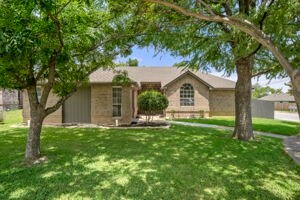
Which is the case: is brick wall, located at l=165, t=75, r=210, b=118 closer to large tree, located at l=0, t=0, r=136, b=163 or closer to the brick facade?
the brick facade

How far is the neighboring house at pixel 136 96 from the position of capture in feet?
58.0

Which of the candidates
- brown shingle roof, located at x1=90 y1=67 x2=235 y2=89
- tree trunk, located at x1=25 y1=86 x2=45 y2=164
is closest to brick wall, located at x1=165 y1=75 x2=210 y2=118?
brown shingle roof, located at x1=90 y1=67 x2=235 y2=89

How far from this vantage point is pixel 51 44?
6.76 metres

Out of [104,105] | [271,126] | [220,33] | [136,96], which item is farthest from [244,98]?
[136,96]

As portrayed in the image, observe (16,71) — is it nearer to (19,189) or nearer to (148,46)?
(19,189)

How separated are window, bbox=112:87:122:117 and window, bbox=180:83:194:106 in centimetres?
→ 780

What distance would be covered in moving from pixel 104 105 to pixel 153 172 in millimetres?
11376

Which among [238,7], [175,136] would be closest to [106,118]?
[175,136]

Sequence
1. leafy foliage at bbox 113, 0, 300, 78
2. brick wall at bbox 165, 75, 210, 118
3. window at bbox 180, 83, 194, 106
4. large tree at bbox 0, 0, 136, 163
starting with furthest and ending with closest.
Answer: window at bbox 180, 83, 194, 106 < brick wall at bbox 165, 75, 210, 118 < leafy foliage at bbox 113, 0, 300, 78 < large tree at bbox 0, 0, 136, 163

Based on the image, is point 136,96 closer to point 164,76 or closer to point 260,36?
point 164,76

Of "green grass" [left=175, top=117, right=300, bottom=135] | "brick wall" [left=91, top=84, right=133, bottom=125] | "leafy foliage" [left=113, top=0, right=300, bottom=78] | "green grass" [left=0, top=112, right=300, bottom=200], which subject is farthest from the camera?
"brick wall" [left=91, top=84, right=133, bottom=125]

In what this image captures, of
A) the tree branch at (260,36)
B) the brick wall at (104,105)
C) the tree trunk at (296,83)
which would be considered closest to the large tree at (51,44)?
the tree branch at (260,36)

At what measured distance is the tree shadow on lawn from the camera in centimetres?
562

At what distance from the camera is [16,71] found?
7609mm
